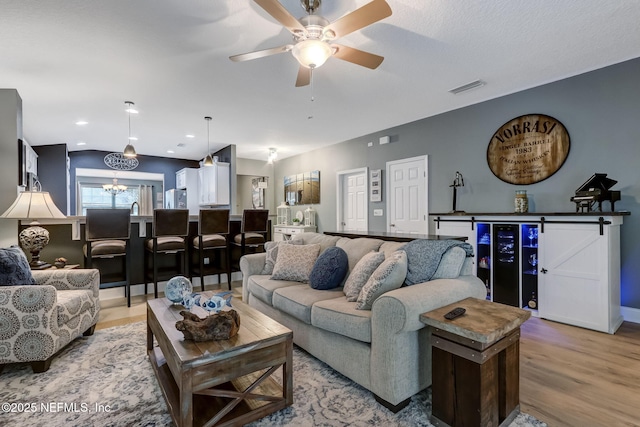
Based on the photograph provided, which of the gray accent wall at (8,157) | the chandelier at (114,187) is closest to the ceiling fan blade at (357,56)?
the gray accent wall at (8,157)

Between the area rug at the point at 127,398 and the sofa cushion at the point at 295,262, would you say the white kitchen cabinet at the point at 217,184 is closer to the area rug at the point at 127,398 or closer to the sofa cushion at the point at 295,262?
the sofa cushion at the point at 295,262

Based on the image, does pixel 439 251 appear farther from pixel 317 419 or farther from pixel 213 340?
pixel 213 340

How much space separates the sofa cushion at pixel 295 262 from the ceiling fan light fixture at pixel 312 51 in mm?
1666

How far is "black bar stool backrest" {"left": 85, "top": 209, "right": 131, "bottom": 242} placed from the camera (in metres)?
3.56

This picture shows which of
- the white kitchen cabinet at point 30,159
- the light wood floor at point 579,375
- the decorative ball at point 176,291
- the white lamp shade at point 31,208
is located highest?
the white kitchen cabinet at point 30,159

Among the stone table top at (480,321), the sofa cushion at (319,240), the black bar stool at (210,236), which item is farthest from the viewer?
the black bar stool at (210,236)

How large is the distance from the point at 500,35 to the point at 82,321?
421cm

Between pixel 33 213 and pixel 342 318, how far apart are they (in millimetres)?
3088

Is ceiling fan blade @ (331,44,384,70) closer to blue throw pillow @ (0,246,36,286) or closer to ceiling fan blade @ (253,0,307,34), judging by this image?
ceiling fan blade @ (253,0,307,34)

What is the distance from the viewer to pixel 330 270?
8.37 ft

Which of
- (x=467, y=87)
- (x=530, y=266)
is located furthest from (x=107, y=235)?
(x=530, y=266)

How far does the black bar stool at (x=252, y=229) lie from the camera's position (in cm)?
466

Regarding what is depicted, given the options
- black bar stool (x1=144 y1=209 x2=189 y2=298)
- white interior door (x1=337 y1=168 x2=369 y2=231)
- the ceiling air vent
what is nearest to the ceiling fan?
the ceiling air vent

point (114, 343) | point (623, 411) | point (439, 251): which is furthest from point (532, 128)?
point (114, 343)
